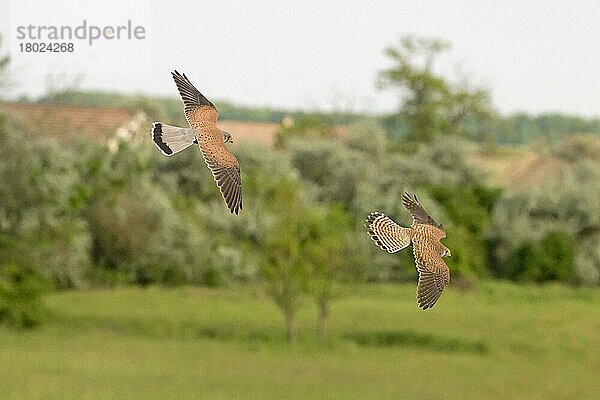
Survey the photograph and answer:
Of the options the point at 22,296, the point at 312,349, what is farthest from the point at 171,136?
the point at 22,296

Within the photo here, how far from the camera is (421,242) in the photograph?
0.44 m

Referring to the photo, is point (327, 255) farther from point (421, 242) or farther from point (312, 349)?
point (421, 242)

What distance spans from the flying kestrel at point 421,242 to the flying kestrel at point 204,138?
0.06 metres

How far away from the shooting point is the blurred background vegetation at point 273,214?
21.7 feet

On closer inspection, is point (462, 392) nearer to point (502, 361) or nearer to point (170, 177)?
point (502, 361)

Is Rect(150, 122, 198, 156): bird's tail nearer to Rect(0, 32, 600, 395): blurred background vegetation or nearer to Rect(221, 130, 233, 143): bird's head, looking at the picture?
Rect(221, 130, 233, 143): bird's head

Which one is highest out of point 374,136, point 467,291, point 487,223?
point 374,136

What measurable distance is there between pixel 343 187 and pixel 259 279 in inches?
36.1

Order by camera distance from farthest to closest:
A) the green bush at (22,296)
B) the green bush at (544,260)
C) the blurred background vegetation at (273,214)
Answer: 1. the green bush at (22,296)
2. the blurred background vegetation at (273,214)
3. the green bush at (544,260)

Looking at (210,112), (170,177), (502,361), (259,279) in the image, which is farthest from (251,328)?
(210,112)

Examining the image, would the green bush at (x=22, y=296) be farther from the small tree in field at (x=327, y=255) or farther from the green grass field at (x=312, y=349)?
the small tree in field at (x=327, y=255)

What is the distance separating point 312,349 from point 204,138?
7171mm

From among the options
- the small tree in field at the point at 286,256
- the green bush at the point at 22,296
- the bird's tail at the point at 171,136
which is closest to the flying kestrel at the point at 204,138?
the bird's tail at the point at 171,136

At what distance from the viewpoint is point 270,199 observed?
19.5 feet
